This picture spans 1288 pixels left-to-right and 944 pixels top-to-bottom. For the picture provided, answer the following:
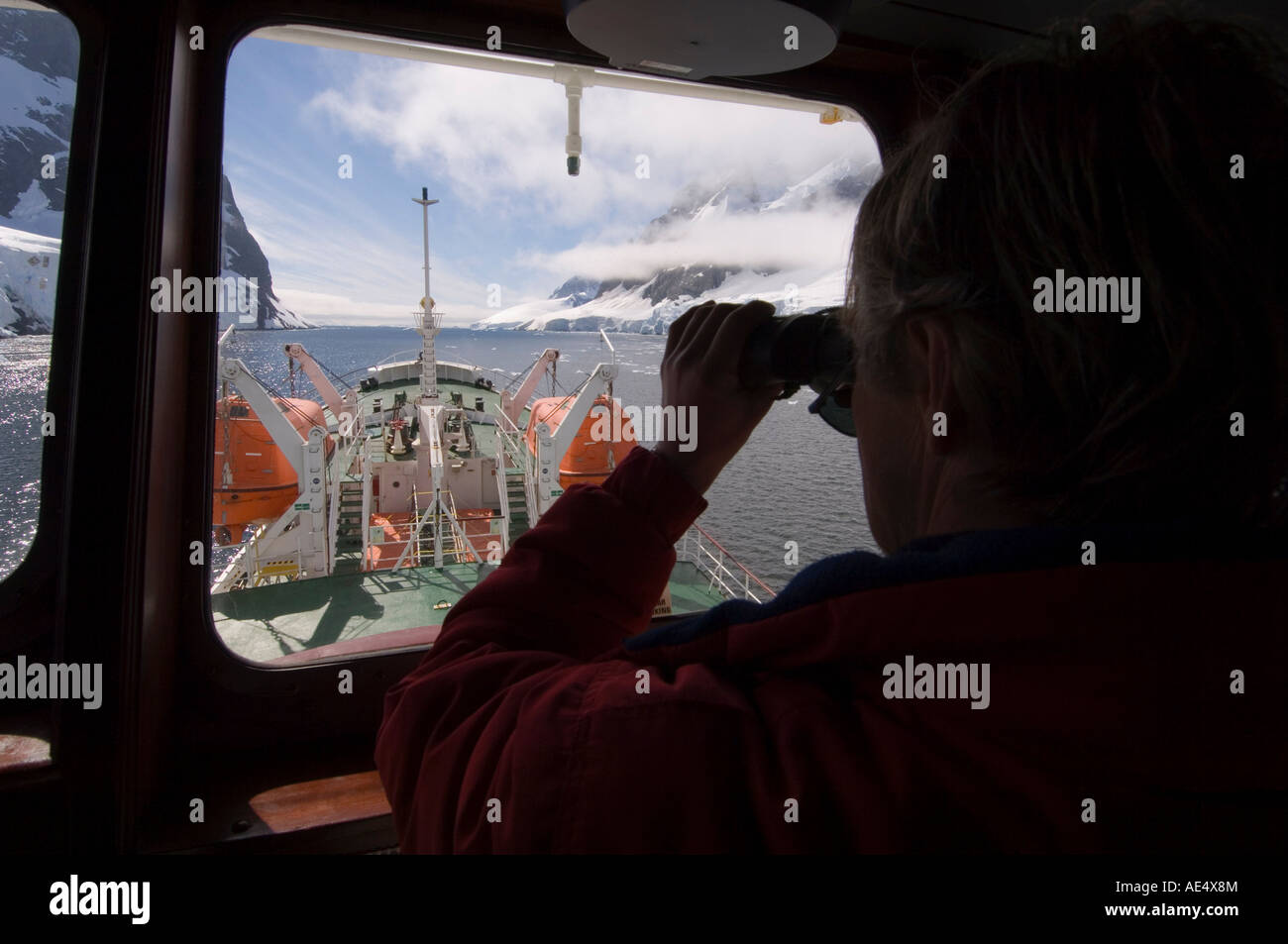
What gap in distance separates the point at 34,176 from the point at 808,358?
4.65ft

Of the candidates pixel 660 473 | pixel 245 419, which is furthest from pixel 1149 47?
pixel 245 419

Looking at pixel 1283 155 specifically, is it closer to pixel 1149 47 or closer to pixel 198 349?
pixel 1149 47

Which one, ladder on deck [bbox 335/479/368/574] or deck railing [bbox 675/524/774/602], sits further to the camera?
ladder on deck [bbox 335/479/368/574]

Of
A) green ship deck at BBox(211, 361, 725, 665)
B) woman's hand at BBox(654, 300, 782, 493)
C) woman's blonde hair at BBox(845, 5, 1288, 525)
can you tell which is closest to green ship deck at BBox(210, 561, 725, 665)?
green ship deck at BBox(211, 361, 725, 665)

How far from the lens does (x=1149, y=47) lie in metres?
0.38

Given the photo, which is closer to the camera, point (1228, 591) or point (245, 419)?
point (1228, 591)

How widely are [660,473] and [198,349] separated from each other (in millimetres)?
1078

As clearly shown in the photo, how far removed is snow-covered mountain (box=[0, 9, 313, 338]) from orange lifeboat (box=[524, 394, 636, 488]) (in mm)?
2350

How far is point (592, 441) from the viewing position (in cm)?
384

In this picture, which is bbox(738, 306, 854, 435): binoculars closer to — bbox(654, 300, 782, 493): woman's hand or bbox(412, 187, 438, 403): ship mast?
bbox(654, 300, 782, 493): woman's hand

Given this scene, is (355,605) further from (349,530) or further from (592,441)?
(349,530)

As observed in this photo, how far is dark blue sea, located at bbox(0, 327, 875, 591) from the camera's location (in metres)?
1.25

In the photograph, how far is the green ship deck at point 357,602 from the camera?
8.63ft

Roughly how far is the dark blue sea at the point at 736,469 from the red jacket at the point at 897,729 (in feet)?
0.90
